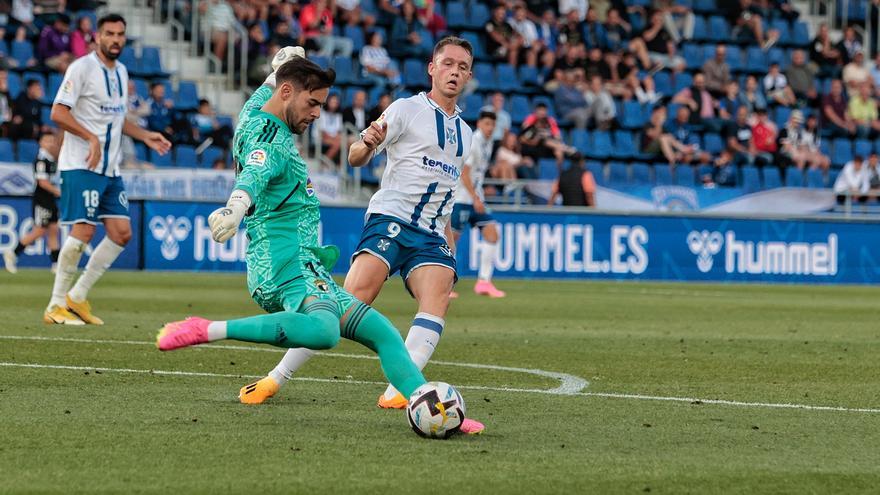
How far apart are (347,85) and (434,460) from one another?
22.5 metres

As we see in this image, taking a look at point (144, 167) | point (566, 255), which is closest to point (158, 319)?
point (144, 167)

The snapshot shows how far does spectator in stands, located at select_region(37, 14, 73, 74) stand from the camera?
25312mm

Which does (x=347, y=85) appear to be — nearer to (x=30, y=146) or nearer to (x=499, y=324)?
(x=30, y=146)

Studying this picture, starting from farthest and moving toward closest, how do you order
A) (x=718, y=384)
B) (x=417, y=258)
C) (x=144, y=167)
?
1. (x=144, y=167)
2. (x=718, y=384)
3. (x=417, y=258)

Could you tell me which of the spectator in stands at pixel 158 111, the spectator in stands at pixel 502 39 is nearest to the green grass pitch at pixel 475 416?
the spectator in stands at pixel 158 111

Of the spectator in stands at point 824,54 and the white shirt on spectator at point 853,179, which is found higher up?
the spectator in stands at point 824,54

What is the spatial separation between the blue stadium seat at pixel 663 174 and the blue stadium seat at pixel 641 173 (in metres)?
0.15

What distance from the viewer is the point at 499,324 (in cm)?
1445

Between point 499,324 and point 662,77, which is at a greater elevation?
point 662,77

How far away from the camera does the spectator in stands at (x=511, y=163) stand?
87.8 ft

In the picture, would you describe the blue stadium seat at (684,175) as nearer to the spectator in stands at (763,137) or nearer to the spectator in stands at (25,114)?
the spectator in stands at (763,137)

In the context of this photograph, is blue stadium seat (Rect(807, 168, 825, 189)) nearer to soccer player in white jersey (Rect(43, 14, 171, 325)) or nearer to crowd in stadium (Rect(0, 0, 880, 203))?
crowd in stadium (Rect(0, 0, 880, 203))

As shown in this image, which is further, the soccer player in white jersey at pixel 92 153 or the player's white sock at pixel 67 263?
the player's white sock at pixel 67 263

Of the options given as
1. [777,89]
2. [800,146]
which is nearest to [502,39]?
[777,89]
